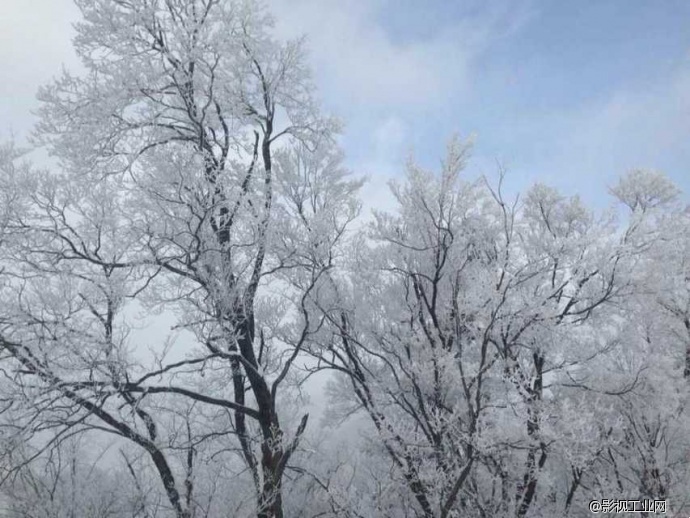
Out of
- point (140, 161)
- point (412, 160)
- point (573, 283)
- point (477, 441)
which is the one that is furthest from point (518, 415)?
point (140, 161)

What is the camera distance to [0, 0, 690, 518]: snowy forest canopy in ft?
22.2

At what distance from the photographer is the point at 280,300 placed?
9.53 meters

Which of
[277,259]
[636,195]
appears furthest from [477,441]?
[636,195]

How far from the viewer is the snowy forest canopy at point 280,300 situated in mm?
6777

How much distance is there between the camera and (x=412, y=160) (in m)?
8.95

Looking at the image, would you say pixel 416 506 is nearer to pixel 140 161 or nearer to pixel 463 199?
pixel 463 199

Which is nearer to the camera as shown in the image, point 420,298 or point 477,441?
point 477,441

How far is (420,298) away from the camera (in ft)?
30.6

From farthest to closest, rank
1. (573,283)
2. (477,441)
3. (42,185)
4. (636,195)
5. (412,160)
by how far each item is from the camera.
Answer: (636,195) < (412,160) < (573,283) < (42,185) < (477,441)

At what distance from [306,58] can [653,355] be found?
747 cm

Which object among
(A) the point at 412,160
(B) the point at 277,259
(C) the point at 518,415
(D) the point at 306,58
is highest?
(D) the point at 306,58

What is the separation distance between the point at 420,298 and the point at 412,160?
244 cm

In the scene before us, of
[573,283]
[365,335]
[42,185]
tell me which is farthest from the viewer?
[365,335]

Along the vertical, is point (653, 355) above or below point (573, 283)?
below
